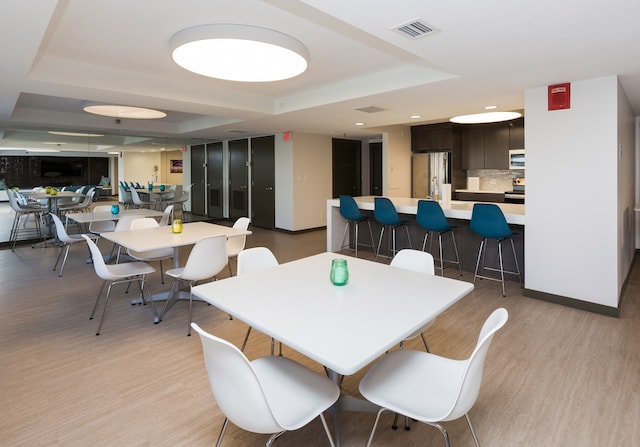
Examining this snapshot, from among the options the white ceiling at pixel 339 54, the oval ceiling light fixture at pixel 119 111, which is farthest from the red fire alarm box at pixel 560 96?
the oval ceiling light fixture at pixel 119 111

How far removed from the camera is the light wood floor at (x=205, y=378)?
202cm

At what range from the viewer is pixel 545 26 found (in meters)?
2.37

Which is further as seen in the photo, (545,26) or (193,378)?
(193,378)

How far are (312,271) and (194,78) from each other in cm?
317

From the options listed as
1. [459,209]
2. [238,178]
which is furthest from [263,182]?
[459,209]

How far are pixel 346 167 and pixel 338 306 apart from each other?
8.07 m

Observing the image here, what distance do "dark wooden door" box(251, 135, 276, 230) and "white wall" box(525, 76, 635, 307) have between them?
5.84 metres

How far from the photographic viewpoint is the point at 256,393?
1340 millimetres

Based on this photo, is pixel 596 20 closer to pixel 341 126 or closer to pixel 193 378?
pixel 193 378

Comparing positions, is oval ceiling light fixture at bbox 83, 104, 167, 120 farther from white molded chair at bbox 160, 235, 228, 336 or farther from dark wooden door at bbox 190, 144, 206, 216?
dark wooden door at bbox 190, 144, 206, 216

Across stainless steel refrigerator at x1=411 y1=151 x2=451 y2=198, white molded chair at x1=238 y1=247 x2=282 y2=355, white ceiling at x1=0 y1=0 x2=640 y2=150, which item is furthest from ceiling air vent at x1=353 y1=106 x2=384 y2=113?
white molded chair at x1=238 y1=247 x2=282 y2=355

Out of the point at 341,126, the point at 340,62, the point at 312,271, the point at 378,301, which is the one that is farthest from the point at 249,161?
the point at 378,301

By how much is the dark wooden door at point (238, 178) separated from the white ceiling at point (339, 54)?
3490 mm

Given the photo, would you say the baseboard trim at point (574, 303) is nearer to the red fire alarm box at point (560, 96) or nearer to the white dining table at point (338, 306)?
the red fire alarm box at point (560, 96)
